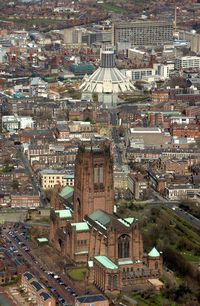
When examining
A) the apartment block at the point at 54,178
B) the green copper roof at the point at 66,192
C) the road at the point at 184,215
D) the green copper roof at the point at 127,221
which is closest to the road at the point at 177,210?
the road at the point at 184,215

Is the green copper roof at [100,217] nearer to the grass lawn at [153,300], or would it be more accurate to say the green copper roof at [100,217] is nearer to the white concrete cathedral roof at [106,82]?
the grass lawn at [153,300]

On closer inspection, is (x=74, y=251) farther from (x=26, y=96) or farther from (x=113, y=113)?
(x=26, y=96)

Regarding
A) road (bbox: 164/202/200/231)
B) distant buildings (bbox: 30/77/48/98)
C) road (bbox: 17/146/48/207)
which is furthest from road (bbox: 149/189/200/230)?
distant buildings (bbox: 30/77/48/98)

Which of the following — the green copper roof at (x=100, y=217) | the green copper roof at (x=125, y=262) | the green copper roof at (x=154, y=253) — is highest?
the green copper roof at (x=100, y=217)

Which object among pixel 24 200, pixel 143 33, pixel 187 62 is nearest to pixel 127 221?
pixel 24 200

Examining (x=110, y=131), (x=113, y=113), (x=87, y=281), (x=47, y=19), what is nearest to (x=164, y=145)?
(x=110, y=131)

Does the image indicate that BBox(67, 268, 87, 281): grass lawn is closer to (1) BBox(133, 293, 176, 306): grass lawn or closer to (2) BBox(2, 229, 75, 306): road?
(2) BBox(2, 229, 75, 306): road

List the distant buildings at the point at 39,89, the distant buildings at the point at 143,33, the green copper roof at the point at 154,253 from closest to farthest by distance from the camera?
the green copper roof at the point at 154,253 → the distant buildings at the point at 39,89 → the distant buildings at the point at 143,33

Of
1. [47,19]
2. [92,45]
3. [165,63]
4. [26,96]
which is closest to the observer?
[26,96]
